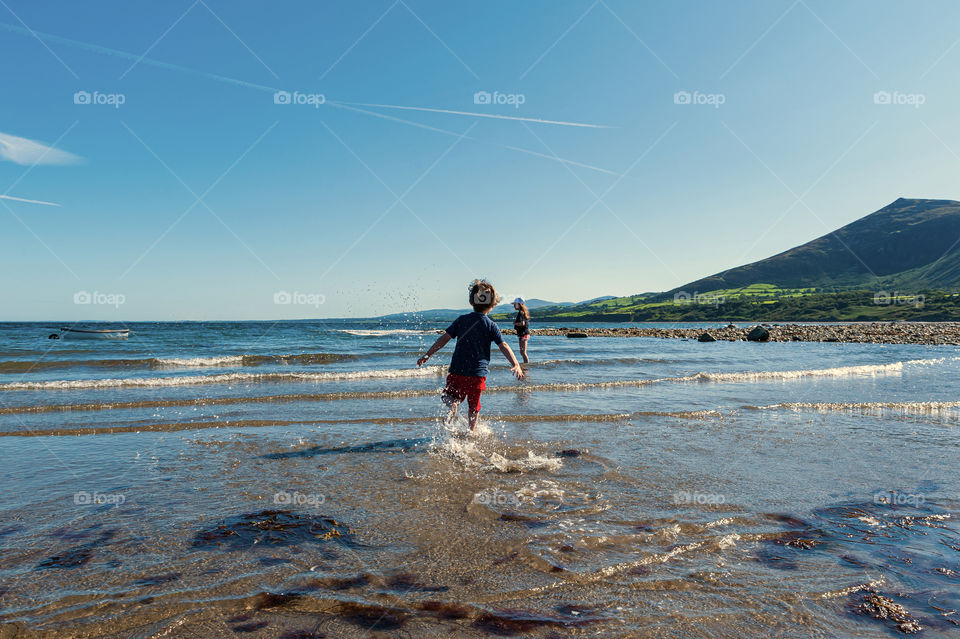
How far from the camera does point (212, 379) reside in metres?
20.0

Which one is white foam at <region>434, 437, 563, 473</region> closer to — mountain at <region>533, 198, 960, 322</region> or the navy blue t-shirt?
the navy blue t-shirt

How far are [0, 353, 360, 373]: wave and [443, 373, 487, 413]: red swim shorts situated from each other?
20.9 metres

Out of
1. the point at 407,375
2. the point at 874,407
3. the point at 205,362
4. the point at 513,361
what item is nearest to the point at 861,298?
the point at 874,407

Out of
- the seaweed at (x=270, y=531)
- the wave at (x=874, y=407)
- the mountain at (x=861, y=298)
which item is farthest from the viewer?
the mountain at (x=861, y=298)

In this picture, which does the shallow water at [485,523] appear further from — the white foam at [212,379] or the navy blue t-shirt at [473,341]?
the white foam at [212,379]

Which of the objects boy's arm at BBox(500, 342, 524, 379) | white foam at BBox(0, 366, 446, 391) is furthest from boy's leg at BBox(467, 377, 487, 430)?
white foam at BBox(0, 366, 446, 391)

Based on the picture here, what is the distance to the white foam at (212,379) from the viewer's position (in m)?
18.1

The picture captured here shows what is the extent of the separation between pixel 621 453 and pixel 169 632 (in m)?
6.96

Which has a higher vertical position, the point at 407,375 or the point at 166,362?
the point at 166,362

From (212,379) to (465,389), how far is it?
49.5ft

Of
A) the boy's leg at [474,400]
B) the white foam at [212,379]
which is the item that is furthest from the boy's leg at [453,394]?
the white foam at [212,379]

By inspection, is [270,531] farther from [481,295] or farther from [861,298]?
[861,298]

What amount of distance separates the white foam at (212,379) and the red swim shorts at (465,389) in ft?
40.2

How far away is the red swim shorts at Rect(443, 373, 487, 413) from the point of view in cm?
916
